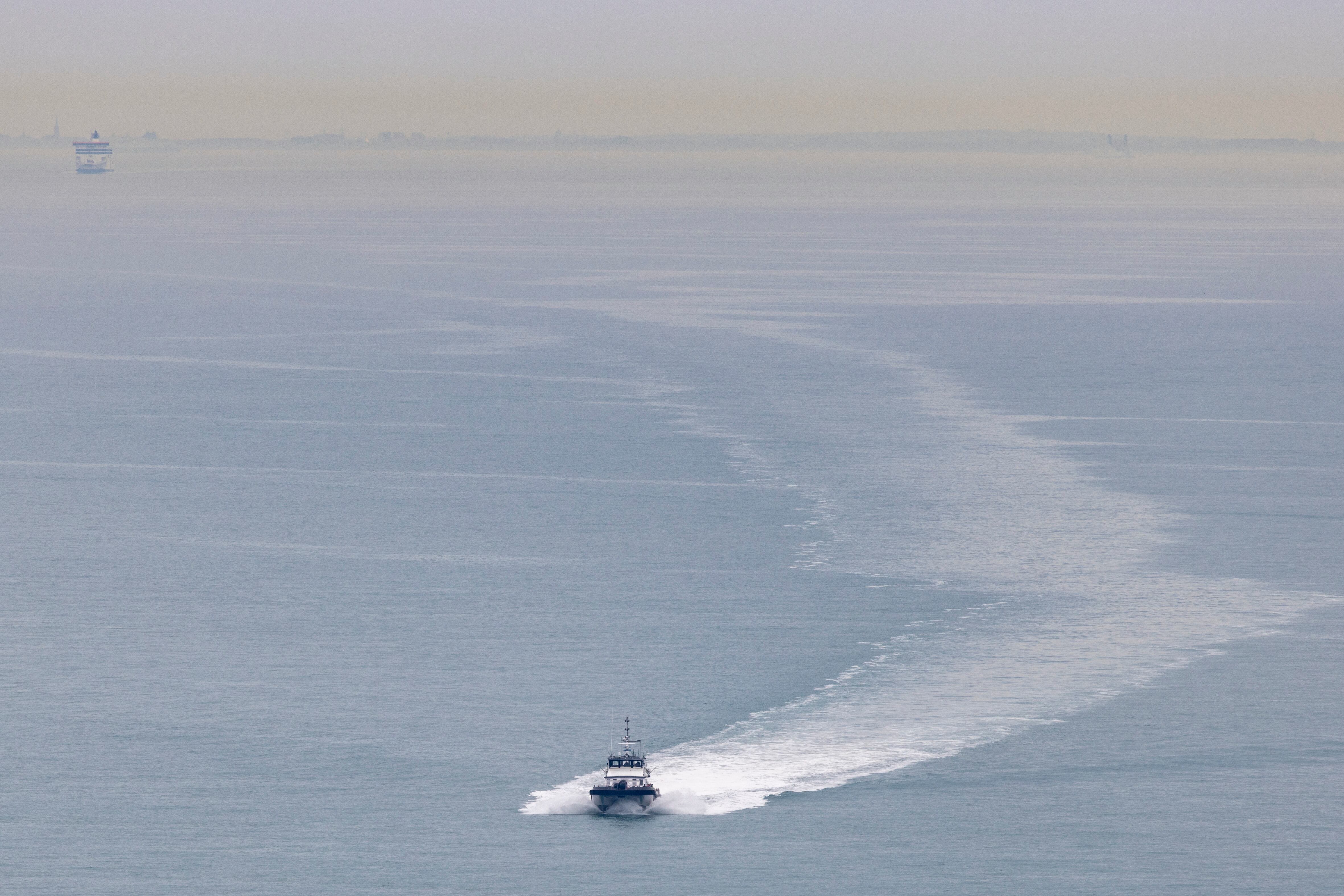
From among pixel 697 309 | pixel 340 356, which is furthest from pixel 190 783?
pixel 697 309

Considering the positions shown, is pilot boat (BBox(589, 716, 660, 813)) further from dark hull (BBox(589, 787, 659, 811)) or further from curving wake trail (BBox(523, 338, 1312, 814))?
curving wake trail (BBox(523, 338, 1312, 814))

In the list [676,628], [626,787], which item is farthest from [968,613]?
[626,787]

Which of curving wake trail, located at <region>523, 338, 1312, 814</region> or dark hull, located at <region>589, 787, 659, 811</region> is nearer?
dark hull, located at <region>589, 787, 659, 811</region>

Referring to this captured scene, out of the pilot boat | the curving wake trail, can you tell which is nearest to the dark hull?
the pilot boat

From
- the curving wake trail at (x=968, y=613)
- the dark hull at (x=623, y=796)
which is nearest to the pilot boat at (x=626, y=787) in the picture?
the dark hull at (x=623, y=796)

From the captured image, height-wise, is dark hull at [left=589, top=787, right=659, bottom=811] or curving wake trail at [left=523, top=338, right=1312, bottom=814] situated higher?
curving wake trail at [left=523, top=338, right=1312, bottom=814]
